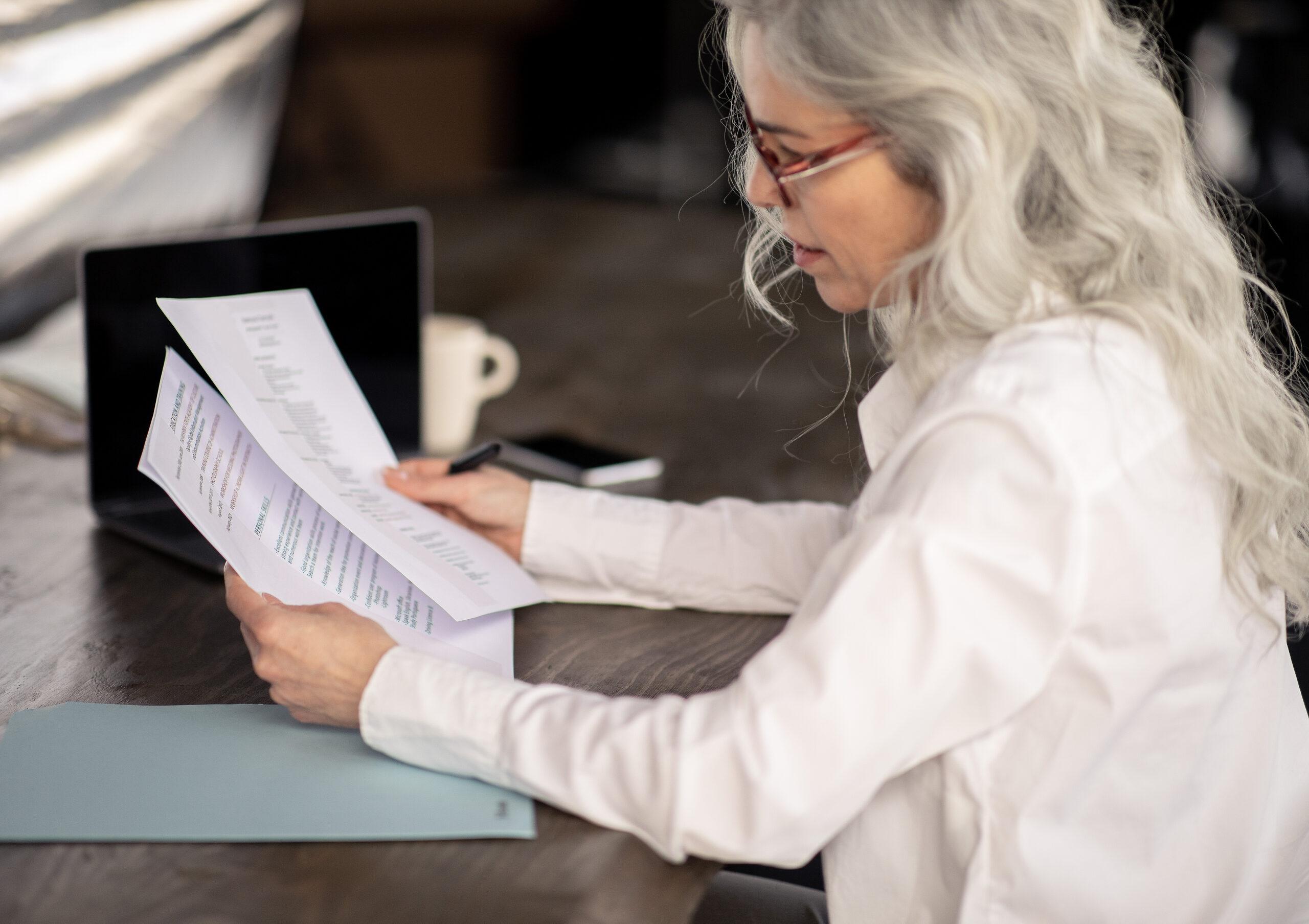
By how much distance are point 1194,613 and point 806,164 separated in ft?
1.23

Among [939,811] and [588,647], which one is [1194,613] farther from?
[588,647]

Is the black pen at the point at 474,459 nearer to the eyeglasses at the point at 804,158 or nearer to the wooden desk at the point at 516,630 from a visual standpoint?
the wooden desk at the point at 516,630

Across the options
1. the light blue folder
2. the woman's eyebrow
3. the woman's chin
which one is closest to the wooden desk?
the light blue folder

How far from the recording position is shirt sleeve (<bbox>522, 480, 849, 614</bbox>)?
107cm

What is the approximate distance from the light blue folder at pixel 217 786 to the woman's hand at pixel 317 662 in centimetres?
3

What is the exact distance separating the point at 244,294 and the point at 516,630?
16.0 inches

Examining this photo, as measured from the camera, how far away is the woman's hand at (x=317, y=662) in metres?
0.80

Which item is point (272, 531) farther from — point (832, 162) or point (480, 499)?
point (832, 162)

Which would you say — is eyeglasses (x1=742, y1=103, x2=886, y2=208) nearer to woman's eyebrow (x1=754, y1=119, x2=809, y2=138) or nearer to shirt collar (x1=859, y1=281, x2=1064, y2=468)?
woman's eyebrow (x1=754, y1=119, x2=809, y2=138)

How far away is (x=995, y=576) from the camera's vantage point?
0.68m

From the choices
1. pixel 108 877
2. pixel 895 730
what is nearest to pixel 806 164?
pixel 895 730

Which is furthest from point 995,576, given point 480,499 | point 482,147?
point 482,147

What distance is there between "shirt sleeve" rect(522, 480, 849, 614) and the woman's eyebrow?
1.22 ft

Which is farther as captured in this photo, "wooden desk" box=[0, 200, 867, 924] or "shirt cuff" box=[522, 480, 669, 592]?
"shirt cuff" box=[522, 480, 669, 592]
